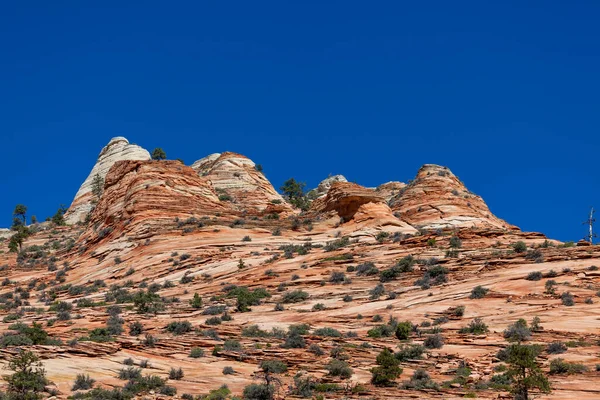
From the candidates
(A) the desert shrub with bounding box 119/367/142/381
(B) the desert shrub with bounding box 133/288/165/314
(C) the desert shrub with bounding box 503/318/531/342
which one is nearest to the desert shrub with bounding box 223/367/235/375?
(A) the desert shrub with bounding box 119/367/142/381

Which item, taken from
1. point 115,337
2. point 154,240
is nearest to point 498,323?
point 115,337

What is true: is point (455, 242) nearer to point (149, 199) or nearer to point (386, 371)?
point (386, 371)

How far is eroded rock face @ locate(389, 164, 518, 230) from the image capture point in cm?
5814

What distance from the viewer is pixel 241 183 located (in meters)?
83.0

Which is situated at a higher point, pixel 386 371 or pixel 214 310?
pixel 214 310

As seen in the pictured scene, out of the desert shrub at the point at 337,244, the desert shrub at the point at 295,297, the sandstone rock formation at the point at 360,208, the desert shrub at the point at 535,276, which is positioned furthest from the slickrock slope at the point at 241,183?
the desert shrub at the point at 535,276

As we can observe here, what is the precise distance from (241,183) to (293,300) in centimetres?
4963

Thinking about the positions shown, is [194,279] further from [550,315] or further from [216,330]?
[550,315]

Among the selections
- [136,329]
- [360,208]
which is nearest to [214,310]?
[136,329]

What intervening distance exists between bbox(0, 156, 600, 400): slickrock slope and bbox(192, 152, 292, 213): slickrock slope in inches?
636

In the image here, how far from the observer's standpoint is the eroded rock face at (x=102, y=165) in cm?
10069

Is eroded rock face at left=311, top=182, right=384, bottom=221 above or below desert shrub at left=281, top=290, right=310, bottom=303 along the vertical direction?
above

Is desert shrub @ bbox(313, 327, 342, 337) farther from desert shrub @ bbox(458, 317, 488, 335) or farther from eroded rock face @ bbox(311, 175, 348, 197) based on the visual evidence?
eroded rock face @ bbox(311, 175, 348, 197)

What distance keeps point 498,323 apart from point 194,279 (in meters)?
20.7
